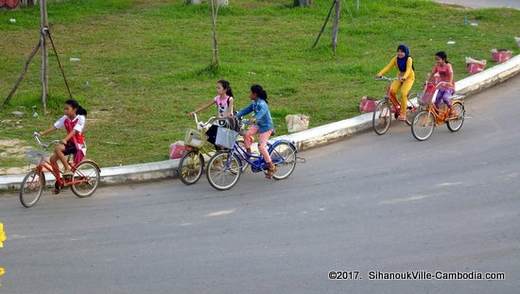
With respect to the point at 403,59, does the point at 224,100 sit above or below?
below

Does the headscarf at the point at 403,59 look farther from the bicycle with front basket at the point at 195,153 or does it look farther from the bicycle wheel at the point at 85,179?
the bicycle wheel at the point at 85,179

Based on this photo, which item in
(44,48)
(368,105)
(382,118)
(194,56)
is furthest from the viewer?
(194,56)

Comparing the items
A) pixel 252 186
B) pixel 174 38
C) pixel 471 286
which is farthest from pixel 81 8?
pixel 471 286

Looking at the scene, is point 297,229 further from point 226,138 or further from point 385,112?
point 385,112

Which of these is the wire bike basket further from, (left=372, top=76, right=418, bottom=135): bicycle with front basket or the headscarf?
the headscarf

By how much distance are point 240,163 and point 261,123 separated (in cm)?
66

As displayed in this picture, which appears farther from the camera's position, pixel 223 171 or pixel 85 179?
pixel 223 171

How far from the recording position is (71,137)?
39.0ft

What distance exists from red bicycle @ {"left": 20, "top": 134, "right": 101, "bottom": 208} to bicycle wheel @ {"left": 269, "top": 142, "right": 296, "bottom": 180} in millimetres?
2505

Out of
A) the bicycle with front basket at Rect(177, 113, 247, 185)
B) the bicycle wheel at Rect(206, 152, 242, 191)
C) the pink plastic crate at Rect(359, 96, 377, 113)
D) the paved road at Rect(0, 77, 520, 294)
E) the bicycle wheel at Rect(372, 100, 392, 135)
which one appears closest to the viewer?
the paved road at Rect(0, 77, 520, 294)

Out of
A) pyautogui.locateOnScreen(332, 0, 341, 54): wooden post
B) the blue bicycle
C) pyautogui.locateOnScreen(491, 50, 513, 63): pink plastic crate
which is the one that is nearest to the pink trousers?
the blue bicycle

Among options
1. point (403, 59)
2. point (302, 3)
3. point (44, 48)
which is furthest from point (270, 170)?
point (302, 3)

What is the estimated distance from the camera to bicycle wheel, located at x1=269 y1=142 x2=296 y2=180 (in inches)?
498

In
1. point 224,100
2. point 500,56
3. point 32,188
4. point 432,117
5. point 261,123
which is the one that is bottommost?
point 32,188
